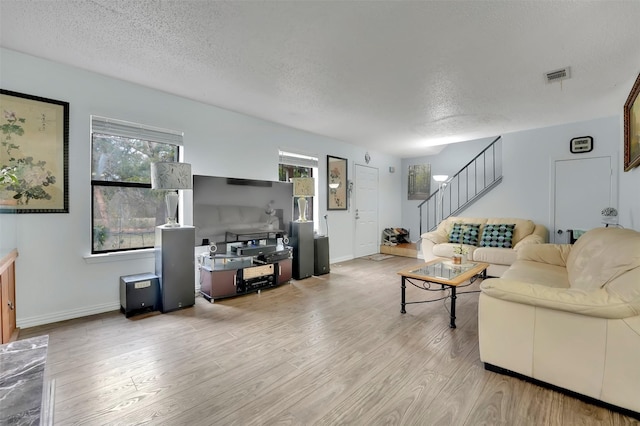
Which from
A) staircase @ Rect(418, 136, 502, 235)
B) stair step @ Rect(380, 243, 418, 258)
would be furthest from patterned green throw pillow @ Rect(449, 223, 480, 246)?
stair step @ Rect(380, 243, 418, 258)

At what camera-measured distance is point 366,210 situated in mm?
6461

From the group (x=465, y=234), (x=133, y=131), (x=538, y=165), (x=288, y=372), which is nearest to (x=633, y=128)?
(x=538, y=165)

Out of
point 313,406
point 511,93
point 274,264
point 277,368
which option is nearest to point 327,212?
point 274,264

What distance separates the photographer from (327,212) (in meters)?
5.50

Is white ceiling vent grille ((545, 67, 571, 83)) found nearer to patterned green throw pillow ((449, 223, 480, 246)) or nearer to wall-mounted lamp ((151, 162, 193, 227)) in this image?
patterned green throw pillow ((449, 223, 480, 246))

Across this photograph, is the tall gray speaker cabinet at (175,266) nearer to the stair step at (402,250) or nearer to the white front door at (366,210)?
the white front door at (366,210)

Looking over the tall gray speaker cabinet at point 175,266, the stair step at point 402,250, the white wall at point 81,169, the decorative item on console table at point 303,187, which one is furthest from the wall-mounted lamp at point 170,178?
the stair step at point 402,250

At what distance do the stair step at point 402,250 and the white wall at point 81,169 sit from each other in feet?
13.7

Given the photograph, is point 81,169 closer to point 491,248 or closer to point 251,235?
point 251,235

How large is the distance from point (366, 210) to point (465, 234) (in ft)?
7.01

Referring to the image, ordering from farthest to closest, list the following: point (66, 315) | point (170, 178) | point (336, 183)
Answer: point (336, 183) → point (170, 178) → point (66, 315)

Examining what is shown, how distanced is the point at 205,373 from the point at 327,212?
384cm

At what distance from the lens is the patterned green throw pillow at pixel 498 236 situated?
15.4ft

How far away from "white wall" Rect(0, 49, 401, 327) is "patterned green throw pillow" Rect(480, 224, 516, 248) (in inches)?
170
